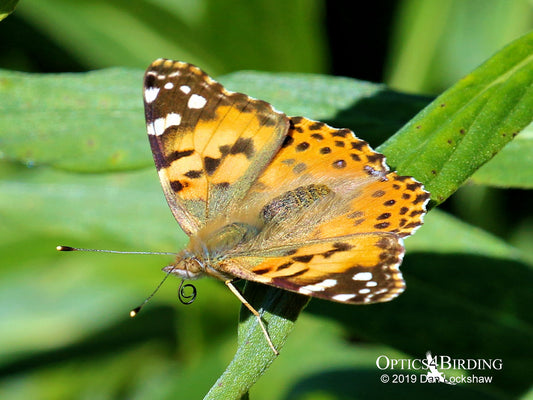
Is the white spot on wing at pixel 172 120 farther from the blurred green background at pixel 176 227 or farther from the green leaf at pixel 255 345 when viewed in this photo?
the green leaf at pixel 255 345

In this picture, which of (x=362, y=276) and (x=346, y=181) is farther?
(x=346, y=181)

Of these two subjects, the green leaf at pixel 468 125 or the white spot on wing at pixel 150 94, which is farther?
the white spot on wing at pixel 150 94

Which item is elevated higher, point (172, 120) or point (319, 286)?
point (172, 120)

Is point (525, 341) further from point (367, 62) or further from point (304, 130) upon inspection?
point (367, 62)

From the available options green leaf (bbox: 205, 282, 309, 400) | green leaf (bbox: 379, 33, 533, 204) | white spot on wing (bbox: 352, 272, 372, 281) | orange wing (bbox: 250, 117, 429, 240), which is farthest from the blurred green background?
green leaf (bbox: 205, 282, 309, 400)

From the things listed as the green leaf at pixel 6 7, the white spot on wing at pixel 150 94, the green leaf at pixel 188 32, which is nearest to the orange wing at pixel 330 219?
the white spot on wing at pixel 150 94

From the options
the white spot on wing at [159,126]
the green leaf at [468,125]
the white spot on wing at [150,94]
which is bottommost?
the white spot on wing at [159,126]

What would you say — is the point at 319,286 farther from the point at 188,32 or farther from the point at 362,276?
the point at 188,32

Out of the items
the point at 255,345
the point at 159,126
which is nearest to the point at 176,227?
the point at 159,126

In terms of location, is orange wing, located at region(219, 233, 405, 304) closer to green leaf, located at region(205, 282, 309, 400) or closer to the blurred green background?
green leaf, located at region(205, 282, 309, 400)
